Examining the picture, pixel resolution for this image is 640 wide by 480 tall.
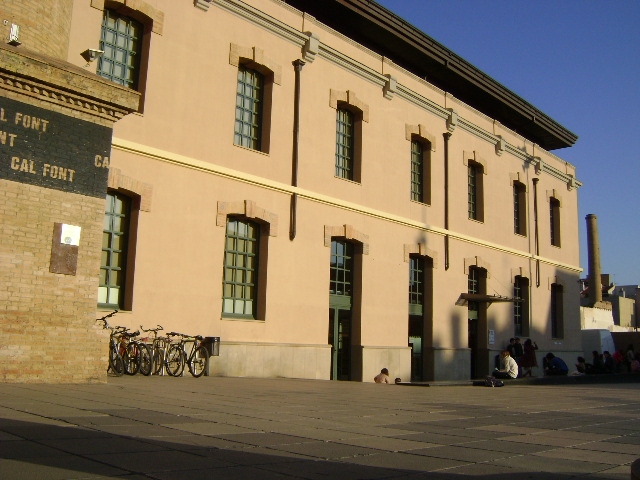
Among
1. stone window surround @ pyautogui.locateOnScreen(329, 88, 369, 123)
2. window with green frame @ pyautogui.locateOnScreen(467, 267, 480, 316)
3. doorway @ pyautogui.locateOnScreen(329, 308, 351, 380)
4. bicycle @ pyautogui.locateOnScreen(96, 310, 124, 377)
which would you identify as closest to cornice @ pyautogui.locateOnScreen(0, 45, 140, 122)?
bicycle @ pyautogui.locateOnScreen(96, 310, 124, 377)

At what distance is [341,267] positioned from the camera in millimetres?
20938

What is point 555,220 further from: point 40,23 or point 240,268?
point 40,23

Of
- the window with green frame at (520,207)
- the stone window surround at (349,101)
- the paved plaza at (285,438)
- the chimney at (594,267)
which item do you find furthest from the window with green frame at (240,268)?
the chimney at (594,267)

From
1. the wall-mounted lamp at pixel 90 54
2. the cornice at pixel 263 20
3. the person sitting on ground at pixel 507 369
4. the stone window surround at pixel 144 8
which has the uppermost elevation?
the cornice at pixel 263 20

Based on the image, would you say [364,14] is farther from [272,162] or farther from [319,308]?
[319,308]

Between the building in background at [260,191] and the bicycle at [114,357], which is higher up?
the building in background at [260,191]

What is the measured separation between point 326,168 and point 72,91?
32.2ft

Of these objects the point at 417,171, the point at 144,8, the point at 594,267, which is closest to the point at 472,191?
the point at 417,171

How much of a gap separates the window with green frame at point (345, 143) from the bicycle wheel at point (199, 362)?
24.9ft

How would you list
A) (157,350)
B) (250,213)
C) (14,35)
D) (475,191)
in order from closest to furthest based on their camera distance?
(14,35)
(157,350)
(250,213)
(475,191)

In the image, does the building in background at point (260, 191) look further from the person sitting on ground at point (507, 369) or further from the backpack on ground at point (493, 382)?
the backpack on ground at point (493, 382)

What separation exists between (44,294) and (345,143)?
12335mm

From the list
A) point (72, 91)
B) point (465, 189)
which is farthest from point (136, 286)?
point (465, 189)

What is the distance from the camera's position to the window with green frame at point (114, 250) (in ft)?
49.2
